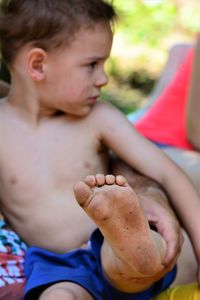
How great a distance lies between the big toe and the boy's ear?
1.62ft

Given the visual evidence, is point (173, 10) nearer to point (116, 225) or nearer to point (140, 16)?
point (140, 16)

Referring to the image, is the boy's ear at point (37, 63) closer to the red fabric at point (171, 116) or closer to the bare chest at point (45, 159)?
the bare chest at point (45, 159)

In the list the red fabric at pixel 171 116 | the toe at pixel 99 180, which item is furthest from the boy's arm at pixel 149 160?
the red fabric at pixel 171 116

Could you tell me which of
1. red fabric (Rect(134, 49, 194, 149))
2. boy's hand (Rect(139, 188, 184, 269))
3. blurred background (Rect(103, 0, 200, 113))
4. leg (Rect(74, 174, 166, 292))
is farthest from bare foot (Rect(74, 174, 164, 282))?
blurred background (Rect(103, 0, 200, 113))

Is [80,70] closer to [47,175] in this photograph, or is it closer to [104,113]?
[104,113]

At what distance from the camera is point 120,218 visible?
142 cm

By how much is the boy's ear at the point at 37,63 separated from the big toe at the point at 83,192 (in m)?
0.49

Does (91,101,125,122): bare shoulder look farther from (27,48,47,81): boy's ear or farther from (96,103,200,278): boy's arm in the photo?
(27,48,47,81): boy's ear

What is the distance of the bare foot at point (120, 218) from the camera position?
1.39 metres

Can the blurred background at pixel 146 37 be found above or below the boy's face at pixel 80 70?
below

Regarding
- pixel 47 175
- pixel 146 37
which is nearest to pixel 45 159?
pixel 47 175

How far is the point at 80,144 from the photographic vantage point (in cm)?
182

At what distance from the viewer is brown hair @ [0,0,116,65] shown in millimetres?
1742

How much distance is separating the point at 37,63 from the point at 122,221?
21.4 inches
